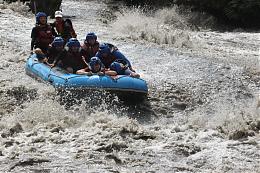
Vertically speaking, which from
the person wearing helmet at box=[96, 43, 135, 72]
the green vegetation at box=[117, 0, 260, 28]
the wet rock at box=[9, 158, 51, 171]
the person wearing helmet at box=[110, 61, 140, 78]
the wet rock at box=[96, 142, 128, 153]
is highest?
the person wearing helmet at box=[96, 43, 135, 72]

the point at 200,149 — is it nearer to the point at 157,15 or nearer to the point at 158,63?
the point at 158,63

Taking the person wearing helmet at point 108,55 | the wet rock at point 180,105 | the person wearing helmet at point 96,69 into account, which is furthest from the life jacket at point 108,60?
the wet rock at point 180,105

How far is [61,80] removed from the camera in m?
9.18

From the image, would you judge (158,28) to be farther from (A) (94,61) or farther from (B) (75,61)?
(A) (94,61)

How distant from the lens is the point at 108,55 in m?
9.95

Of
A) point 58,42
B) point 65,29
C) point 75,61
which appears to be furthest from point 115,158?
point 65,29

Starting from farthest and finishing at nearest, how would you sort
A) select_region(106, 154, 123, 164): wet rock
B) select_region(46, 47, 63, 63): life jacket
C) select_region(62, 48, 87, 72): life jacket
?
1. select_region(46, 47, 63, 63): life jacket
2. select_region(62, 48, 87, 72): life jacket
3. select_region(106, 154, 123, 164): wet rock

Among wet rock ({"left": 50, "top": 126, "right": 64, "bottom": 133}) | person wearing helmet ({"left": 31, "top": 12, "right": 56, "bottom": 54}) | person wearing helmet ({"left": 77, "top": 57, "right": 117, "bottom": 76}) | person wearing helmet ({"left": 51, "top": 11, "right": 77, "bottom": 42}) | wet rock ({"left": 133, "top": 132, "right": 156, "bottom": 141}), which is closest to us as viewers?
wet rock ({"left": 133, "top": 132, "right": 156, "bottom": 141})

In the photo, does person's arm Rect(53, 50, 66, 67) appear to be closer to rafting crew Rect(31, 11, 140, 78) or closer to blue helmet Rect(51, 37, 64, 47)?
rafting crew Rect(31, 11, 140, 78)

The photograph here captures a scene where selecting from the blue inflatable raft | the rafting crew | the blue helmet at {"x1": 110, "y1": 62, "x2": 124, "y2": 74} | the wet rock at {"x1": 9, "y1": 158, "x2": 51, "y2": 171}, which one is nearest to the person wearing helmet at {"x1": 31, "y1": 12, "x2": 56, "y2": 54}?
the rafting crew

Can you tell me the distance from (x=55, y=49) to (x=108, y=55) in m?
1.12

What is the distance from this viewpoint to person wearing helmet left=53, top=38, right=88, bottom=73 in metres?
9.92

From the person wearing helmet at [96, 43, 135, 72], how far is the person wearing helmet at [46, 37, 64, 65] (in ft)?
2.66

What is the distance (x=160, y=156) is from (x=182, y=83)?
3.96 meters
